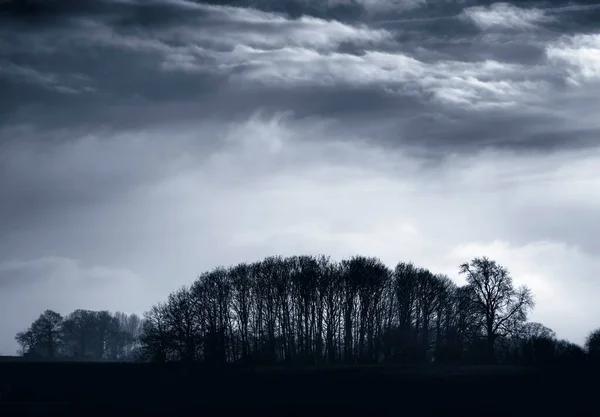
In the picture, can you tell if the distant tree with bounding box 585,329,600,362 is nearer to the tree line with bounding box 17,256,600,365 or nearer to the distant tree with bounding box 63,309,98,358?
the tree line with bounding box 17,256,600,365

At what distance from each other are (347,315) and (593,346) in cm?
3719

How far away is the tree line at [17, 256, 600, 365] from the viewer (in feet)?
366

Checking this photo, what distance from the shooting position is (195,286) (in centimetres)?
12206

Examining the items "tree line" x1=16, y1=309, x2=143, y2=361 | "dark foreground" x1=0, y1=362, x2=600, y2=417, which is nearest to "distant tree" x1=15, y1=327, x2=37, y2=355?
"tree line" x1=16, y1=309, x2=143, y2=361

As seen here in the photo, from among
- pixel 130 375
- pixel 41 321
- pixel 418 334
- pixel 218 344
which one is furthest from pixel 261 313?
pixel 41 321

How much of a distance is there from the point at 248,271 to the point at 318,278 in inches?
456

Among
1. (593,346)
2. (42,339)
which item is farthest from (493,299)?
(42,339)

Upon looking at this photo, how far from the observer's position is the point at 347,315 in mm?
Answer: 121688

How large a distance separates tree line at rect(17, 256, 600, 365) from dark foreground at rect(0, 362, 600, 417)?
22.3m

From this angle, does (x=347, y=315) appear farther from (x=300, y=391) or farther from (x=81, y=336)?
(x=81, y=336)

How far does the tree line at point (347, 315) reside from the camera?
11144cm

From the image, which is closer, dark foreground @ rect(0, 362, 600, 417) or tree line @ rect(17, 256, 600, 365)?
dark foreground @ rect(0, 362, 600, 417)

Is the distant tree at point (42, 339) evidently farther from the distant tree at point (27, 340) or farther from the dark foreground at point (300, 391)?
the dark foreground at point (300, 391)

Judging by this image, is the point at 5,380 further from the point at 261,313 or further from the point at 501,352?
the point at 501,352
